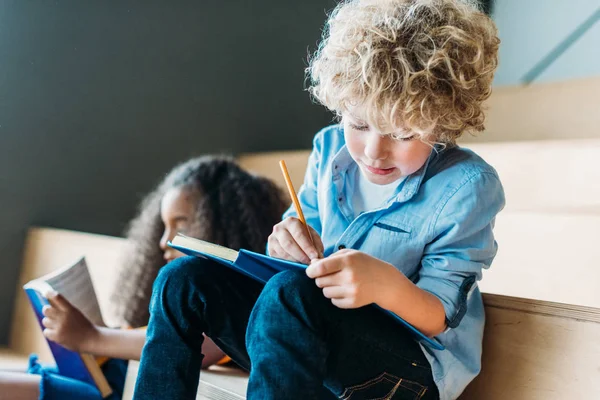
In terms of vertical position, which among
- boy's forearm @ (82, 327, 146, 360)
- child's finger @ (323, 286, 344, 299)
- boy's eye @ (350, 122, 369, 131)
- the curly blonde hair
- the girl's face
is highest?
the curly blonde hair

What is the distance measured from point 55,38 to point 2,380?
104 centimetres

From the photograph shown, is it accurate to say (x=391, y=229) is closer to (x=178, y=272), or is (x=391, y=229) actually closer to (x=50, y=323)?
(x=178, y=272)

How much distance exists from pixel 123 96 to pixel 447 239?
1461mm

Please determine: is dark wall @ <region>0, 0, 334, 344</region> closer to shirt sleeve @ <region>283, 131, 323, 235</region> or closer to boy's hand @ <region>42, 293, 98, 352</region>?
boy's hand @ <region>42, 293, 98, 352</region>

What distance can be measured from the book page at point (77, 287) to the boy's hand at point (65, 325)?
59 mm

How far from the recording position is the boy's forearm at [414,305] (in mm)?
755

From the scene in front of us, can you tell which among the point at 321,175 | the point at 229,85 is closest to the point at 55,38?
the point at 229,85

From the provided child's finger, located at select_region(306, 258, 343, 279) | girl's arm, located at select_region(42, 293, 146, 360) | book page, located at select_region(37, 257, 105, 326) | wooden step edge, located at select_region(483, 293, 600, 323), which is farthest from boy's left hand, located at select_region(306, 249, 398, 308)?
book page, located at select_region(37, 257, 105, 326)

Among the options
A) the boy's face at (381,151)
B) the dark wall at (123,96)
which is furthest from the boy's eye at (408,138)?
the dark wall at (123,96)

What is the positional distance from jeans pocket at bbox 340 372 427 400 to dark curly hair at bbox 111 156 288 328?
2.12ft

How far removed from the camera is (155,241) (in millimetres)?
1564

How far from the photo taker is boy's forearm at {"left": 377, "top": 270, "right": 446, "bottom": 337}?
2.48 ft

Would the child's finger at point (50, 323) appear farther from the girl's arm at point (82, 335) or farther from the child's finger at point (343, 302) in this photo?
the child's finger at point (343, 302)

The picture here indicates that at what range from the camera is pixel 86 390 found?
1.22 m
